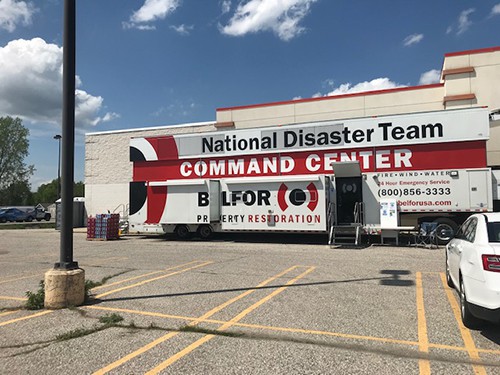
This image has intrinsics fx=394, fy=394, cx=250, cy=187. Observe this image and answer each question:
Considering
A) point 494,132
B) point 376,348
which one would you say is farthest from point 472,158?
point 376,348

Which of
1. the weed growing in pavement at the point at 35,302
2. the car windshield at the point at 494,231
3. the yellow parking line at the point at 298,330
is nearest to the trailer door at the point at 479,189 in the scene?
the car windshield at the point at 494,231

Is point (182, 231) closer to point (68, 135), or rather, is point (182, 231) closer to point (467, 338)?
point (68, 135)

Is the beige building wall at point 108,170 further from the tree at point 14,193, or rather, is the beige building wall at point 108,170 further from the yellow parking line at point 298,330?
the tree at point 14,193

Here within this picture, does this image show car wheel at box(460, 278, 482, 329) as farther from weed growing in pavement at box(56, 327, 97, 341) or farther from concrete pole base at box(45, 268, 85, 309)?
concrete pole base at box(45, 268, 85, 309)

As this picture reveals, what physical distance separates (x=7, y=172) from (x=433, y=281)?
77567 mm

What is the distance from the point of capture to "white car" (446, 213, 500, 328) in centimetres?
435

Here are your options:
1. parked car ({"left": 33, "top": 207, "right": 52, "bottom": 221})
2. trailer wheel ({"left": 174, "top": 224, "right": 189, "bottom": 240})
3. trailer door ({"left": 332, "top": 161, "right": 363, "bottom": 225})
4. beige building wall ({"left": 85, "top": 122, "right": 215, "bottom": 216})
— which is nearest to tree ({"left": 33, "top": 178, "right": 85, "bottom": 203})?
parked car ({"left": 33, "top": 207, "right": 52, "bottom": 221})

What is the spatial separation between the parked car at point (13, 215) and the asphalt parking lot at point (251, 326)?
40221 millimetres

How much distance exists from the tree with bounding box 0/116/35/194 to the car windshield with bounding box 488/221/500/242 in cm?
7857

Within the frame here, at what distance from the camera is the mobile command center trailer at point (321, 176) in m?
15.0

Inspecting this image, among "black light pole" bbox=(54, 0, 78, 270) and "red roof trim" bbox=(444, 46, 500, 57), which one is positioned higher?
"red roof trim" bbox=(444, 46, 500, 57)

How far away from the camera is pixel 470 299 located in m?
4.66

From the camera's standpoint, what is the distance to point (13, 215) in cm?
4441

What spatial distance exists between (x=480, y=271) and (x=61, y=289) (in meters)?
5.89
